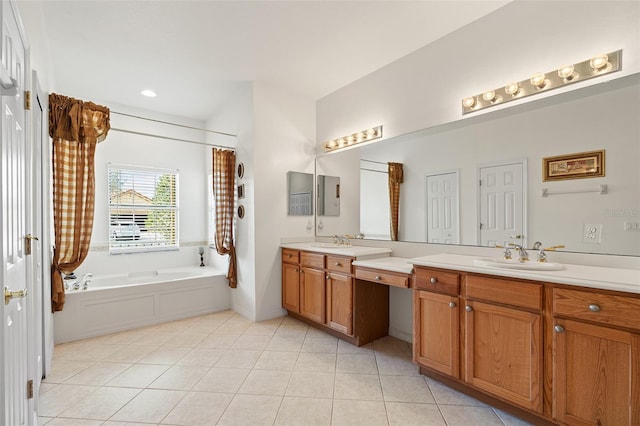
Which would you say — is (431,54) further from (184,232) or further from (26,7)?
(184,232)

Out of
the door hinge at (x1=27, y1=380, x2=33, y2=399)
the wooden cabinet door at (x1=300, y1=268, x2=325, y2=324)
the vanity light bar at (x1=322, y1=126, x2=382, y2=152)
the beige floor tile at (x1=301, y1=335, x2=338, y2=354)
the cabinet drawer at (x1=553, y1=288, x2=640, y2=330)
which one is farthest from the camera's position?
the vanity light bar at (x1=322, y1=126, x2=382, y2=152)

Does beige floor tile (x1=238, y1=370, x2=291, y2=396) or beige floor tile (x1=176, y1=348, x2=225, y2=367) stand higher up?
beige floor tile (x1=238, y1=370, x2=291, y2=396)

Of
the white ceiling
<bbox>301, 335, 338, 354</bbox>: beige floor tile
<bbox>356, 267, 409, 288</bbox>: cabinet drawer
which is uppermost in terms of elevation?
the white ceiling

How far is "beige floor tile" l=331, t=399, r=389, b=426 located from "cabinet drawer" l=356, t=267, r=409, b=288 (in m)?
0.85

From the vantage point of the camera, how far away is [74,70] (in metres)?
3.28

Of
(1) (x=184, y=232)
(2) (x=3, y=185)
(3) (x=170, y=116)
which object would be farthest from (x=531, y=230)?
(3) (x=170, y=116)

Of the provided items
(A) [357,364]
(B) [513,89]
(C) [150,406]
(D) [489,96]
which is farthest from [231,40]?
(A) [357,364]

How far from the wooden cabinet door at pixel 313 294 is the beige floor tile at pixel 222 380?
990 mm

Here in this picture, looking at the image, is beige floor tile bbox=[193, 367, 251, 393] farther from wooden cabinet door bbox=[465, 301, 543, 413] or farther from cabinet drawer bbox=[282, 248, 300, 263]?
wooden cabinet door bbox=[465, 301, 543, 413]

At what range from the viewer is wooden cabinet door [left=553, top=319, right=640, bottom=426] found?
4.53 feet

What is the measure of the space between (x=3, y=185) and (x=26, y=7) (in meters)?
1.39

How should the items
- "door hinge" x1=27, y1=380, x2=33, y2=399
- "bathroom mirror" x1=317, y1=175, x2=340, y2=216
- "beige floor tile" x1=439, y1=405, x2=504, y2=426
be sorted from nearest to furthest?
1. "door hinge" x1=27, y1=380, x2=33, y2=399
2. "beige floor tile" x1=439, y1=405, x2=504, y2=426
3. "bathroom mirror" x1=317, y1=175, x2=340, y2=216

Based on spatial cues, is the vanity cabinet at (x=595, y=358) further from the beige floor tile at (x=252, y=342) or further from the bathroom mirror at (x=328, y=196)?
the bathroom mirror at (x=328, y=196)

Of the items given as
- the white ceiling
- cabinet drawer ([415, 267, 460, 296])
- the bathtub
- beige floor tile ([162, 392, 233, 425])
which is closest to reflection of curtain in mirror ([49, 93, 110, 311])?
the bathtub
